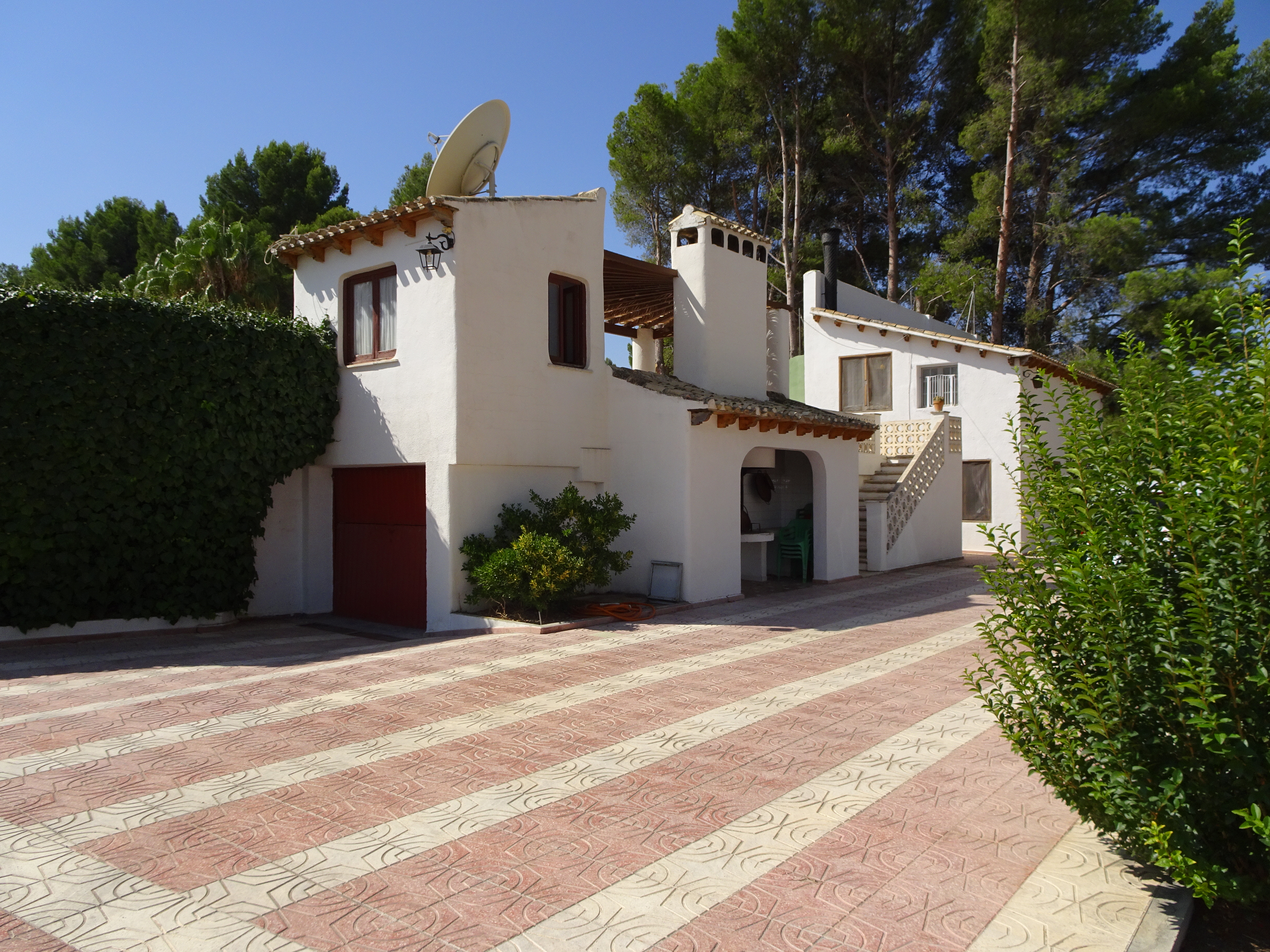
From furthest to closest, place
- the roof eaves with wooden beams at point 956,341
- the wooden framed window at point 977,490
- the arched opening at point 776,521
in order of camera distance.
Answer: the wooden framed window at point 977,490 → the roof eaves with wooden beams at point 956,341 → the arched opening at point 776,521

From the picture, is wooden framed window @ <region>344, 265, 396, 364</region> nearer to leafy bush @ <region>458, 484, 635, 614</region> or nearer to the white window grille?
leafy bush @ <region>458, 484, 635, 614</region>

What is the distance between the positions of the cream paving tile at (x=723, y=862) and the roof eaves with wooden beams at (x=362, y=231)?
8998mm

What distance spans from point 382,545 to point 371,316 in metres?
3.56

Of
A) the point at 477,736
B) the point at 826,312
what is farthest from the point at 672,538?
the point at 826,312

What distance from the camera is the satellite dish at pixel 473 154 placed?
502 inches

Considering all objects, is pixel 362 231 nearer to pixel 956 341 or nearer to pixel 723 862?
pixel 723 862

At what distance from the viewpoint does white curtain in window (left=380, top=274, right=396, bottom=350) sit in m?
12.4

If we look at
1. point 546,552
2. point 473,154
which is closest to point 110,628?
point 546,552

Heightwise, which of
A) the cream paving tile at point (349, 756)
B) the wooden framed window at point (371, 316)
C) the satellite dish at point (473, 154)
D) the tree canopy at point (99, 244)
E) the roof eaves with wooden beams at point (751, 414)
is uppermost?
the tree canopy at point (99, 244)

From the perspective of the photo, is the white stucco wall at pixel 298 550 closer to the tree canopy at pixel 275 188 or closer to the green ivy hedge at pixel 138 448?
the green ivy hedge at pixel 138 448

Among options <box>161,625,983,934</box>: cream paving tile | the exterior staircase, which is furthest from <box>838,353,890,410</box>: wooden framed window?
<box>161,625,983,934</box>: cream paving tile

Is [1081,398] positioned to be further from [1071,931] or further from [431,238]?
[431,238]

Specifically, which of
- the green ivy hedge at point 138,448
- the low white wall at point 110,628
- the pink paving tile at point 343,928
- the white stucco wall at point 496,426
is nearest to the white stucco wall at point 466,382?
the white stucco wall at point 496,426

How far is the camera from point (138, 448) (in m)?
10.6
